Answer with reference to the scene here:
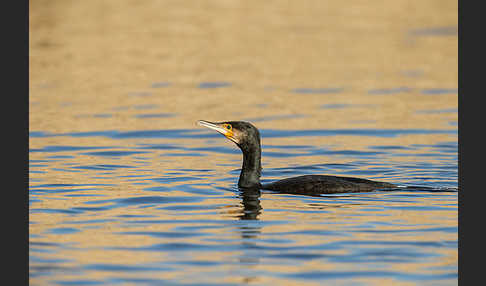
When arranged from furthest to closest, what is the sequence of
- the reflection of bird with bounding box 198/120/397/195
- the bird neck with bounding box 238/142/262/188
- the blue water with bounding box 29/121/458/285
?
1. the bird neck with bounding box 238/142/262/188
2. the reflection of bird with bounding box 198/120/397/195
3. the blue water with bounding box 29/121/458/285

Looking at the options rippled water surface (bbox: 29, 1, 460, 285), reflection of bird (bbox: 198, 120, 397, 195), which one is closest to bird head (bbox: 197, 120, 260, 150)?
reflection of bird (bbox: 198, 120, 397, 195)

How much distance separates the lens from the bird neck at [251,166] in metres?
15.7

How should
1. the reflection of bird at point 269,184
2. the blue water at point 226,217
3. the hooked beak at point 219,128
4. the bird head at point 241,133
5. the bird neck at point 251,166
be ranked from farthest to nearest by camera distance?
1. the bird neck at point 251,166
2. the bird head at point 241,133
3. the hooked beak at point 219,128
4. the reflection of bird at point 269,184
5. the blue water at point 226,217

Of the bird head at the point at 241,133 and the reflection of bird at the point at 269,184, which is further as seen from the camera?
the bird head at the point at 241,133

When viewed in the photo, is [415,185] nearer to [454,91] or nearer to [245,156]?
Result: [245,156]

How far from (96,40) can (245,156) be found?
21441 mm

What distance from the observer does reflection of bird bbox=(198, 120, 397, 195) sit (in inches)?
593

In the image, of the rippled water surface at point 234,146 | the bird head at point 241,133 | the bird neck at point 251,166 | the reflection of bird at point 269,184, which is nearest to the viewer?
the rippled water surface at point 234,146

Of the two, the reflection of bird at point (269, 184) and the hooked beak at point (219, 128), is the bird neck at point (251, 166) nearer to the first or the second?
the reflection of bird at point (269, 184)

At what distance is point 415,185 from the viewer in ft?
51.8

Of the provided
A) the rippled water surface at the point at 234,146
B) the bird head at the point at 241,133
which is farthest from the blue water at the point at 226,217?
the bird head at the point at 241,133

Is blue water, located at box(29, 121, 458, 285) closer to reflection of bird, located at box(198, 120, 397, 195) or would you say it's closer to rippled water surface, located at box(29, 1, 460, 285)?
rippled water surface, located at box(29, 1, 460, 285)

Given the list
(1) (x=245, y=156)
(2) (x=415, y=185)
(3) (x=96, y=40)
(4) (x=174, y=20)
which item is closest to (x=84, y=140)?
(1) (x=245, y=156)

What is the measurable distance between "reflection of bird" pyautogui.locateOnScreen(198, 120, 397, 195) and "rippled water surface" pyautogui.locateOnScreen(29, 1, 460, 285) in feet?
0.76
